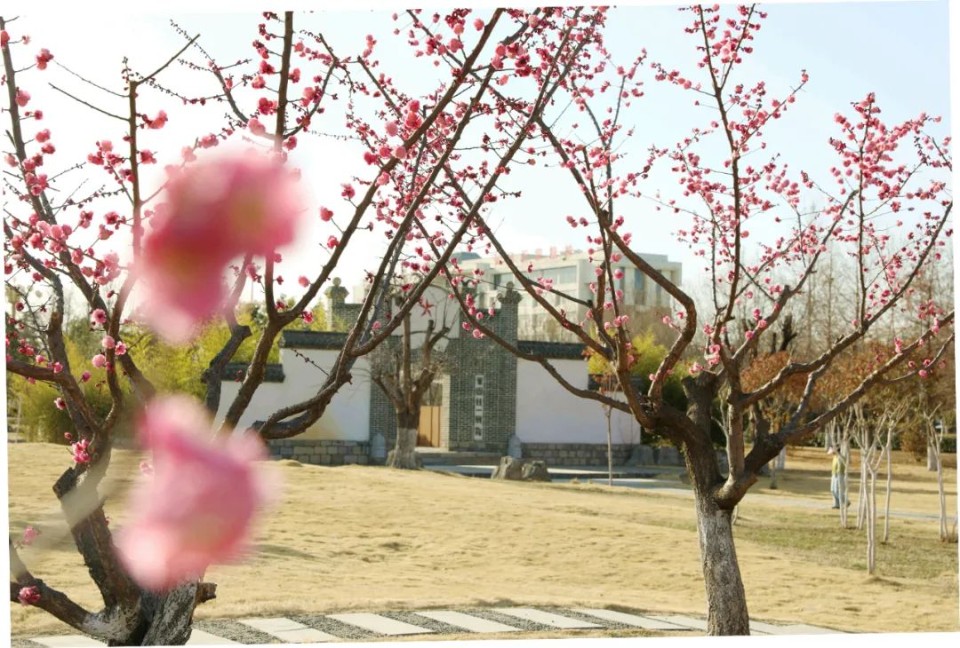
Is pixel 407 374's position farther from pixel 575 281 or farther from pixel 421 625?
pixel 575 281

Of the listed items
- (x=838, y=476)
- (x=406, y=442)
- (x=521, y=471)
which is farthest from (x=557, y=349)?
(x=838, y=476)

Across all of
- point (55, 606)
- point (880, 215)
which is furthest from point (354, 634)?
point (880, 215)

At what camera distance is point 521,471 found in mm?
14391

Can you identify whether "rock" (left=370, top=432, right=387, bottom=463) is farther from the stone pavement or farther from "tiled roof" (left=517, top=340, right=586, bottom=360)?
the stone pavement

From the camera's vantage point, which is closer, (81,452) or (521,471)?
(81,452)

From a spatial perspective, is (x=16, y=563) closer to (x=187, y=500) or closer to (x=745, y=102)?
(x=187, y=500)

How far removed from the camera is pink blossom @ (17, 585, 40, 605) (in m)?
3.19

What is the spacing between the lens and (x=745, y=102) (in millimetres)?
4621

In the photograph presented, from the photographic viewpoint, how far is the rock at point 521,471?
14.3 metres

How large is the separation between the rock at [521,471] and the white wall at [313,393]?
2659 millimetres

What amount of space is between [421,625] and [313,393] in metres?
10.2

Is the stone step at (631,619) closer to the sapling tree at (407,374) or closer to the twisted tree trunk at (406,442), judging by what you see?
the sapling tree at (407,374)

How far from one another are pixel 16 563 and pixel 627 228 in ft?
8.51

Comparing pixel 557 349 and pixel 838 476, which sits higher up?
pixel 557 349
